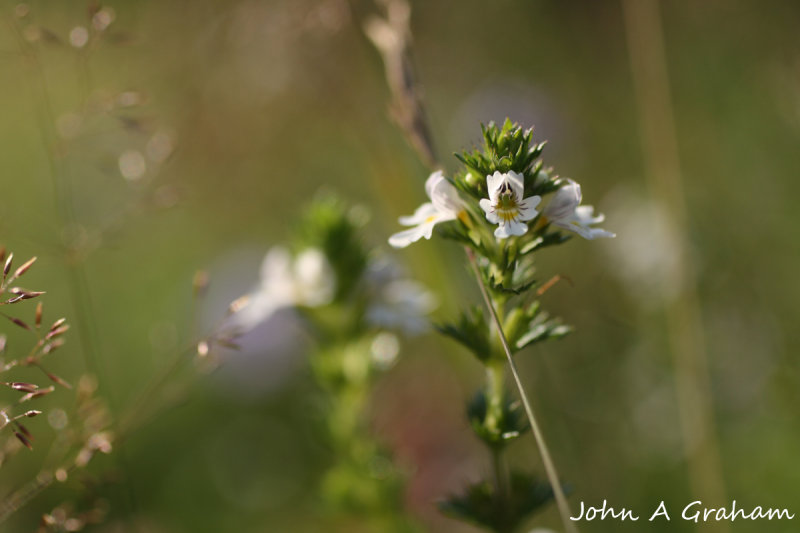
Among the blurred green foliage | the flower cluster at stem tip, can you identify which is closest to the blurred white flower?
the blurred green foliage

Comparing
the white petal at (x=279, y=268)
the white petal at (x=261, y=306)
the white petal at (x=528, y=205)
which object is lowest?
the white petal at (x=528, y=205)

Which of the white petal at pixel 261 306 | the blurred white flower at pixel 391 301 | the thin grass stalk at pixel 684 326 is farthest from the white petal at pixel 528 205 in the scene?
the thin grass stalk at pixel 684 326

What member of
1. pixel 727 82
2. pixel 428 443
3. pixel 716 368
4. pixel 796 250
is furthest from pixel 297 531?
pixel 727 82

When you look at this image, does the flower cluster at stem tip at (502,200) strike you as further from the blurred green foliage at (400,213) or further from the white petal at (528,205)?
the blurred green foliage at (400,213)

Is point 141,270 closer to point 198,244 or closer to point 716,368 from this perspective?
point 198,244

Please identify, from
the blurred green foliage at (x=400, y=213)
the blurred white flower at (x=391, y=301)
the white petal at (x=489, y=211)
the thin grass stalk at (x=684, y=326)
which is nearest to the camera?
the white petal at (x=489, y=211)

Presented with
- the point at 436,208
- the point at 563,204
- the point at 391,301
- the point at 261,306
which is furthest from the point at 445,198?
the point at 261,306
